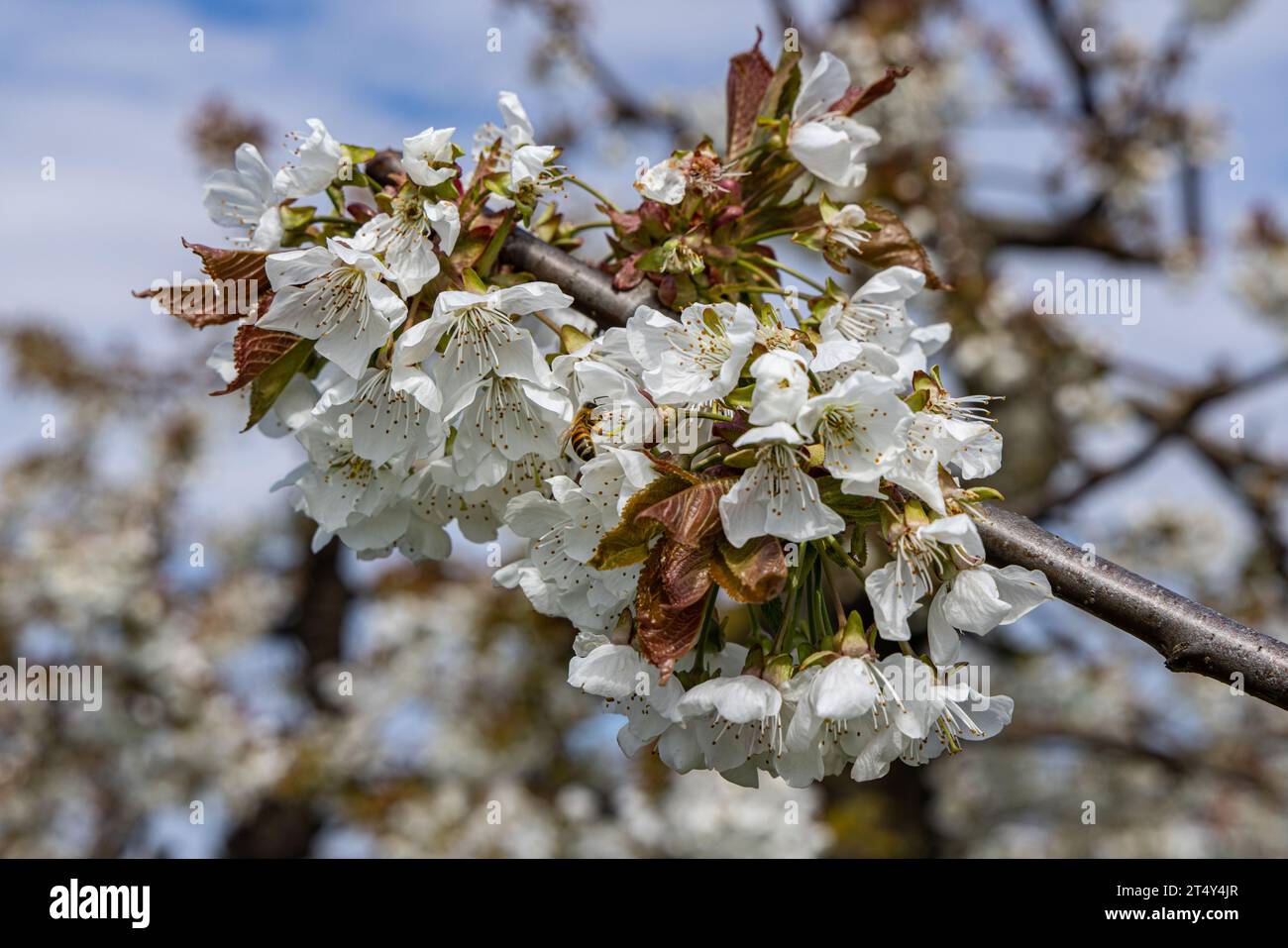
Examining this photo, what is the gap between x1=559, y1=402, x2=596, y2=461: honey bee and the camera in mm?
1219

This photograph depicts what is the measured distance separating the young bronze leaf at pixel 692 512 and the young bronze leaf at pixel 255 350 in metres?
0.54

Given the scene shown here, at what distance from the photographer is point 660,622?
1.11 m

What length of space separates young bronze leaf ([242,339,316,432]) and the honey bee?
1.13 ft

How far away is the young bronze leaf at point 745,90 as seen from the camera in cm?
151

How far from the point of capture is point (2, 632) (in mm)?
6863

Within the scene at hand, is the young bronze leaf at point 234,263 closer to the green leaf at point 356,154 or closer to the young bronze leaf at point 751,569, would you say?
the green leaf at point 356,154

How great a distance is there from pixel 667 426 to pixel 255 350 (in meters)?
0.53

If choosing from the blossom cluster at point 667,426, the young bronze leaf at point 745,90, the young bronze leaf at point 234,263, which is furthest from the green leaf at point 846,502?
the young bronze leaf at point 234,263

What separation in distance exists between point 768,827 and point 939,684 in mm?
3901
